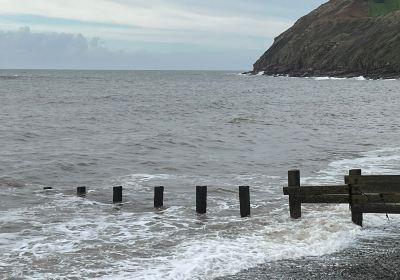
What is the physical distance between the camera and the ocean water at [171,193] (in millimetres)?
11812

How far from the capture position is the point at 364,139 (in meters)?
34.8

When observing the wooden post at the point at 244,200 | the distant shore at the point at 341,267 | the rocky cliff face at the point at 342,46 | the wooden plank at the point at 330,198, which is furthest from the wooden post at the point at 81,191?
the rocky cliff face at the point at 342,46

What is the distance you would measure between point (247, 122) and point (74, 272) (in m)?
37.8

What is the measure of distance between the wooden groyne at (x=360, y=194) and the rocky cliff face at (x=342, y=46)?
416ft

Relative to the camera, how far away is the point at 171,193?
19547 mm

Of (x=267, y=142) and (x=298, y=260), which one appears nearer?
(x=298, y=260)

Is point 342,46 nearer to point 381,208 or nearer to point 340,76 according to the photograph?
point 340,76

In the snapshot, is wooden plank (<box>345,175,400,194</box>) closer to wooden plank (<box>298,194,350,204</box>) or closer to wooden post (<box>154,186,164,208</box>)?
wooden plank (<box>298,194,350,204</box>)

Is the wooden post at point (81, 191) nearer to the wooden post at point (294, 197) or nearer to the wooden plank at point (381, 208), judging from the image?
the wooden post at point (294, 197)

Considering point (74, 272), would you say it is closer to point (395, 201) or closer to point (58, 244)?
point (58, 244)

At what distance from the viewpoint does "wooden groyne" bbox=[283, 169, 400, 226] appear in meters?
12.8

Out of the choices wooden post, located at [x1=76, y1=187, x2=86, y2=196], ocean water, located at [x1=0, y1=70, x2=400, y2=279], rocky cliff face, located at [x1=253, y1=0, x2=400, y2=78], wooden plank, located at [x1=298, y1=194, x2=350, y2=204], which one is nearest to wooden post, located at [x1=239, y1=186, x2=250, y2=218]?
ocean water, located at [x1=0, y1=70, x2=400, y2=279]

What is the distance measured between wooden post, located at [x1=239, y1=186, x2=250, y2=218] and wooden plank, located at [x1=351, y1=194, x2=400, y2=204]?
3.29m

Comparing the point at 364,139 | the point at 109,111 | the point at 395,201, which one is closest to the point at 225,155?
the point at 364,139
